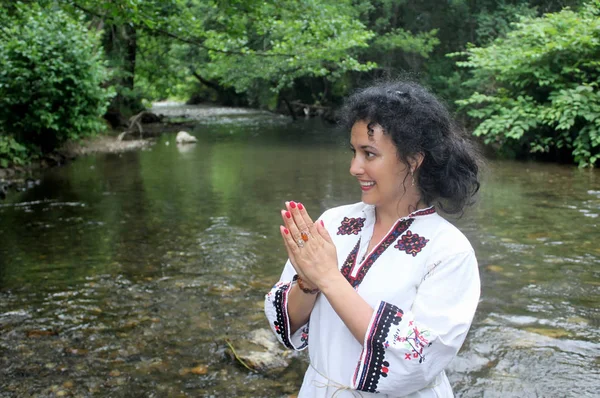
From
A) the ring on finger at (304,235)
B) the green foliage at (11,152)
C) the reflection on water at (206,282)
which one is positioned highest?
the ring on finger at (304,235)

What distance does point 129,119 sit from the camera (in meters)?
20.2

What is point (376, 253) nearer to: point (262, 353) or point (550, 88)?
point (262, 353)

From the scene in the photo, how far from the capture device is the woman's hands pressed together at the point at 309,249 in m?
1.65

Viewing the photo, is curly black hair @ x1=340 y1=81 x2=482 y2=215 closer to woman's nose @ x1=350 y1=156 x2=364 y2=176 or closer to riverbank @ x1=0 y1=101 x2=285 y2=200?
woman's nose @ x1=350 y1=156 x2=364 y2=176

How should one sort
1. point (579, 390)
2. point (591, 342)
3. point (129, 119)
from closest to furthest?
point (579, 390)
point (591, 342)
point (129, 119)

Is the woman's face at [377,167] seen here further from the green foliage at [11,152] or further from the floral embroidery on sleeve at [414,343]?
the green foliage at [11,152]

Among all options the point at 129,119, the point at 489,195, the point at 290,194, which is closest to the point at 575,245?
the point at 489,195

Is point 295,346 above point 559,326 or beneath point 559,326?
above

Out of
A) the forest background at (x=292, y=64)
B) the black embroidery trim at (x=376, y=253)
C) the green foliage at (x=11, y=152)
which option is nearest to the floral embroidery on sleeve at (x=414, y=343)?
the black embroidery trim at (x=376, y=253)

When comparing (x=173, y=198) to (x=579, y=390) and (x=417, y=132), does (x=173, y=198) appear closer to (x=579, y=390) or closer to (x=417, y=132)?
(x=579, y=390)

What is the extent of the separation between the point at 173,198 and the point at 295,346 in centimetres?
754

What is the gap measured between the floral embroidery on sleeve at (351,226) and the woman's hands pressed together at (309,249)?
219 millimetres

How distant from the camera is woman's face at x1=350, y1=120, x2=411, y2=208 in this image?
69.8 inches

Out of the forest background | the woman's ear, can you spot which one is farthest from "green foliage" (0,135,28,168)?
the woman's ear
